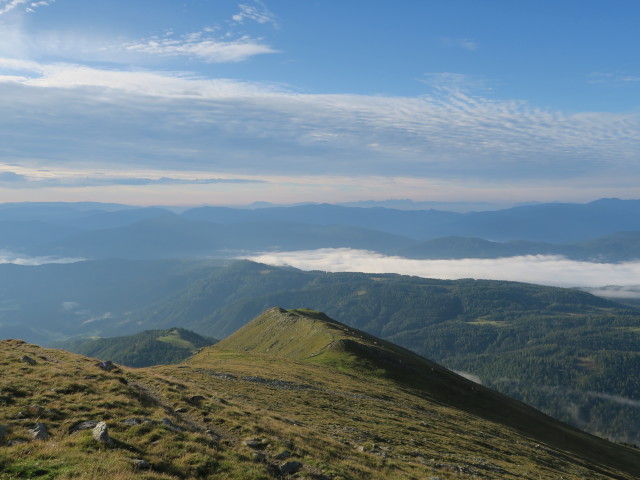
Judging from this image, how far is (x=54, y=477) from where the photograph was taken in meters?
15.0

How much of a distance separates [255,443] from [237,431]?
2.64 meters

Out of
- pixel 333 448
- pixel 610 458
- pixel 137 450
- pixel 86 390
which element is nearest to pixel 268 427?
pixel 333 448

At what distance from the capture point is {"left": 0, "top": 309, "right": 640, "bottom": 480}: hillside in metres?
18.0

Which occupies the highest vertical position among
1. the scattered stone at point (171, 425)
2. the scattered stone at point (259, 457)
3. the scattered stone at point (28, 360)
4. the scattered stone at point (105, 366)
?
the scattered stone at point (171, 425)

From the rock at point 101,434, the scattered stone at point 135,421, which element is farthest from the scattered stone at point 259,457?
the rock at point 101,434

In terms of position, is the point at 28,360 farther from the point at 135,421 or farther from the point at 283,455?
the point at 283,455

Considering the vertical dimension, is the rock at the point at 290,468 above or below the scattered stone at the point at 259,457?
below

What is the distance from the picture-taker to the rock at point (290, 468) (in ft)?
66.1

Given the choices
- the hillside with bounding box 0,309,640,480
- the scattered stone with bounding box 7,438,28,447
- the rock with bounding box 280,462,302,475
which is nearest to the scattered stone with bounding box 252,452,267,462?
the hillside with bounding box 0,309,640,480

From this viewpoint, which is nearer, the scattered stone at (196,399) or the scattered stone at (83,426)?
the scattered stone at (83,426)

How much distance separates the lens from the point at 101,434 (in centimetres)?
1894

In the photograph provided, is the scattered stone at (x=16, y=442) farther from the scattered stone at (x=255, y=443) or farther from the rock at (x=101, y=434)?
the scattered stone at (x=255, y=443)

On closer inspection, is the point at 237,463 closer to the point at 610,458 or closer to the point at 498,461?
the point at 498,461

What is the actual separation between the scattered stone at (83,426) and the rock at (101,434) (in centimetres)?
147
